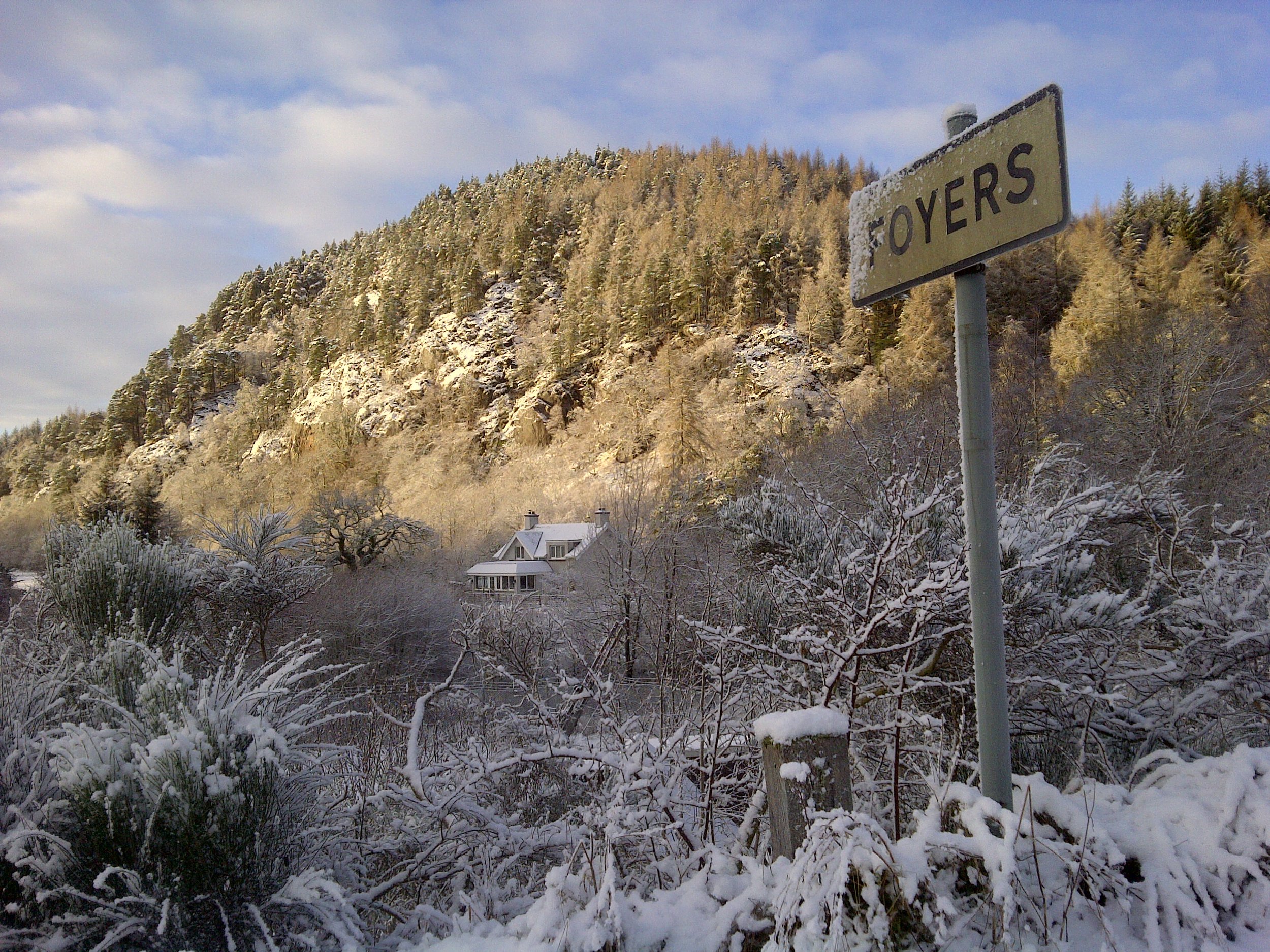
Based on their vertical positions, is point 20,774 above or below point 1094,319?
below

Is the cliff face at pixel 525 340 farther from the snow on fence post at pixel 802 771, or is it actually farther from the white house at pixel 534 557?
the snow on fence post at pixel 802 771

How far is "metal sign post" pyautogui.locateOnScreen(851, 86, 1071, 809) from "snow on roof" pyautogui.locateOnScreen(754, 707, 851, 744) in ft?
1.14

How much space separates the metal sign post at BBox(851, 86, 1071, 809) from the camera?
1.53m

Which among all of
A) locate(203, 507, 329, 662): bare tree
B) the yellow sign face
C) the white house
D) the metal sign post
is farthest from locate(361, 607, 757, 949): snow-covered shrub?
the white house

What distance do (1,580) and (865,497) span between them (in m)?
30.9

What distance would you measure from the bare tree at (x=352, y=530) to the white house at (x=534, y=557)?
3.44m

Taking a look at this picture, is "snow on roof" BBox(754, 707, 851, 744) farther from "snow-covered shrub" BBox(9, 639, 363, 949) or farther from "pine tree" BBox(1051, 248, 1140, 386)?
"pine tree" BBox(1051, 248, 1140, 386)

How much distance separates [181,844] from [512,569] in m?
26.9

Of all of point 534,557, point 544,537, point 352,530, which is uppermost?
point 352,530

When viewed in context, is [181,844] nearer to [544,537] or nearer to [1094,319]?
[544,537]

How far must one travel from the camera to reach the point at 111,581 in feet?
25.4

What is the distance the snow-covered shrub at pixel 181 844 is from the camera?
2.34 meters

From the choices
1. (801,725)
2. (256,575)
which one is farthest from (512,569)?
(801,725)

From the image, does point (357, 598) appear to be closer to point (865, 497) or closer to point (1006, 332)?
point (865, 497)
